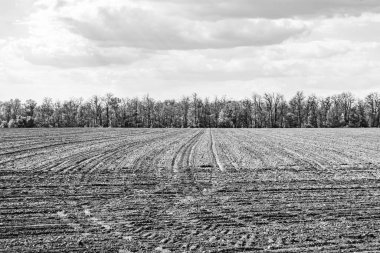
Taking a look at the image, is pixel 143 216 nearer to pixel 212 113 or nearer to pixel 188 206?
pixel 188 206

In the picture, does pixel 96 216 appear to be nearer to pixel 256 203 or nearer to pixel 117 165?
pixel 256 203

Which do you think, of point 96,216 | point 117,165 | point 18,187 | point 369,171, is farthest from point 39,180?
point 369,171

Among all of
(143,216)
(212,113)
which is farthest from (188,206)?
(212,113)

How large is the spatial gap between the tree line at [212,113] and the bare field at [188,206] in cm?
11366

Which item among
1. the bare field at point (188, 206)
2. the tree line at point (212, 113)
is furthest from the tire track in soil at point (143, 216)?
the tree line at point (212, 113)

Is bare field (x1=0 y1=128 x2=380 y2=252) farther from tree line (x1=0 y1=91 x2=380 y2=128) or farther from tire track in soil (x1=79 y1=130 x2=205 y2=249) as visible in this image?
tree line (x1=0 y1=91 x2=380 y2=128)

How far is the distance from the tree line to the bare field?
113658mm

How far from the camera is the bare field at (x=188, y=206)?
11.0m

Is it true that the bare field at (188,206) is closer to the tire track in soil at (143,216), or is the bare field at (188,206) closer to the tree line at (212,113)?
the tire track in soil at (143,216)

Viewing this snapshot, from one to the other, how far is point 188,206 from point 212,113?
460 feet

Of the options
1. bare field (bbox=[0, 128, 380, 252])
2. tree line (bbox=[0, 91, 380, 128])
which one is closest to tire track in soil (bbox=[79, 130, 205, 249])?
bare field (bbox=[0, 128, 380, 252])

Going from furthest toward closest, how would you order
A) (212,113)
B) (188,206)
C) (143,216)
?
(212,113), (188,206), (143,216)

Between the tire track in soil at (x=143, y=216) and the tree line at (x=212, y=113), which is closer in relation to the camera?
the tire track in soil at (x=143, y=216)

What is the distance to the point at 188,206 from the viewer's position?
14.7 metres
